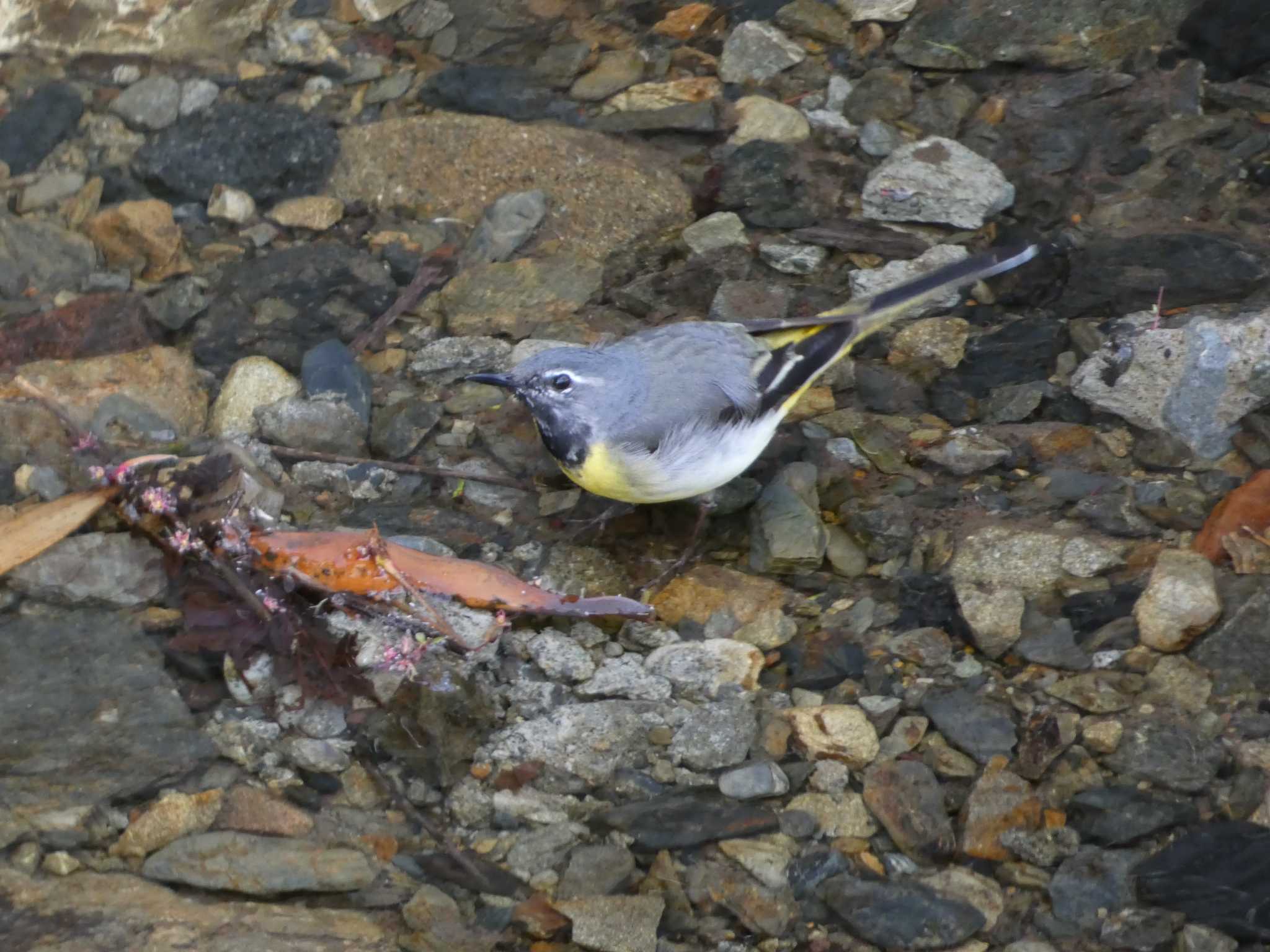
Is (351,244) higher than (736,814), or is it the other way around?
(351,244)

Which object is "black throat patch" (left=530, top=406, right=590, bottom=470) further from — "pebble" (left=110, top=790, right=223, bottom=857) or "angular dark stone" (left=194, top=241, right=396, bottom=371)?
"pebble" (left=110, top=790, right=223, bottom=857)

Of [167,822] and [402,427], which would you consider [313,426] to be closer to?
[402,427]

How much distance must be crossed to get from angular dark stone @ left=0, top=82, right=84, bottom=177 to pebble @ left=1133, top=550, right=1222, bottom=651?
19.3 feet

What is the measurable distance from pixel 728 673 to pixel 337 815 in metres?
1.51

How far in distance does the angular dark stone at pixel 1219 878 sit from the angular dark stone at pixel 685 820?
4.04 feet

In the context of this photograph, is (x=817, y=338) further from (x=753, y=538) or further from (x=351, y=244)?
(x=351, y=244)

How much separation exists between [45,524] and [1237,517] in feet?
15.1

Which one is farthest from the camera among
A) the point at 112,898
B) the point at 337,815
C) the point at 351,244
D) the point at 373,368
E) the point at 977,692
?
the point at 351,244

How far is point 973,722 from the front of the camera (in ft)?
16.4

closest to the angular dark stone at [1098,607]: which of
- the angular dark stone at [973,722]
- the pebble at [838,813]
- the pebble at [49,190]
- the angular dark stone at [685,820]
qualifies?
the angular dark stone at [973,722]

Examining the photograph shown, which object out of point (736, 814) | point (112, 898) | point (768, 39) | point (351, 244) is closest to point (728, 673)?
point (736, 814)

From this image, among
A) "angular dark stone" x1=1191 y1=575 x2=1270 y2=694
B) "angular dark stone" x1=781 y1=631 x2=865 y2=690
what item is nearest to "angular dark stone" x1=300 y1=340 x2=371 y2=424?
"angular dark stone" x1=781 y1=631 x2=865 y2=690

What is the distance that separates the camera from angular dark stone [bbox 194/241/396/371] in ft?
21.7

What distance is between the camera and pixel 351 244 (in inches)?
284
